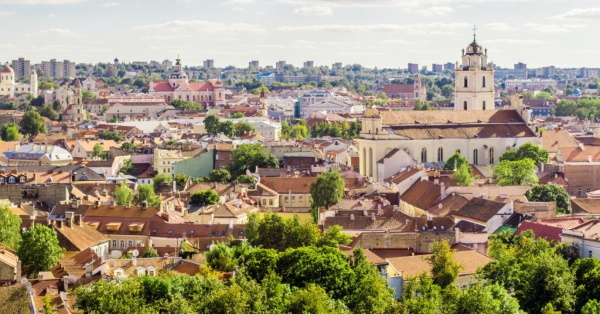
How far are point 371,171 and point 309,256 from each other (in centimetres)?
3348

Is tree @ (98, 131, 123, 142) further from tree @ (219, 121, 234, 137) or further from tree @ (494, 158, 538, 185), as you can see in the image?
tree @ (494, 158, 538, 185)

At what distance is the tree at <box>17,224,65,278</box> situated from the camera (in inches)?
1435

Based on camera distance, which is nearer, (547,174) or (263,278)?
(263,278)

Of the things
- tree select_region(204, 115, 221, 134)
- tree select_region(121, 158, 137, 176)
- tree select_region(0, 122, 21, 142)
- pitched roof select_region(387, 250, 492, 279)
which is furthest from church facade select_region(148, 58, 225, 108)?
pitched roof select_region(387, 250, 492, 279)

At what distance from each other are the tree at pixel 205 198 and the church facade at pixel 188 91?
105 m

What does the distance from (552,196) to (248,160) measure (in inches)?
1043

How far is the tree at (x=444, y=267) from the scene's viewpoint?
34.9 metres

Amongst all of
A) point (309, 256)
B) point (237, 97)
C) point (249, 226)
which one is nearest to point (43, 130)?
point (237, 97)

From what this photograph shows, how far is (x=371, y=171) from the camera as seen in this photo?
67.8m

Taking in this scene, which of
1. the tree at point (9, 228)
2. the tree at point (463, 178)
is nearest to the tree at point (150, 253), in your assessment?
the tree at point (9, 228)

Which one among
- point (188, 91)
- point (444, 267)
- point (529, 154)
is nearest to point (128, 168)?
point (529, 154)

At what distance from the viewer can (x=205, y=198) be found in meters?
53.3

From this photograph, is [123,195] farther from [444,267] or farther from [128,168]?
[444,267]

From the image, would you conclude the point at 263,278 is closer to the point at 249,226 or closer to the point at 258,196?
the point at 249,226
